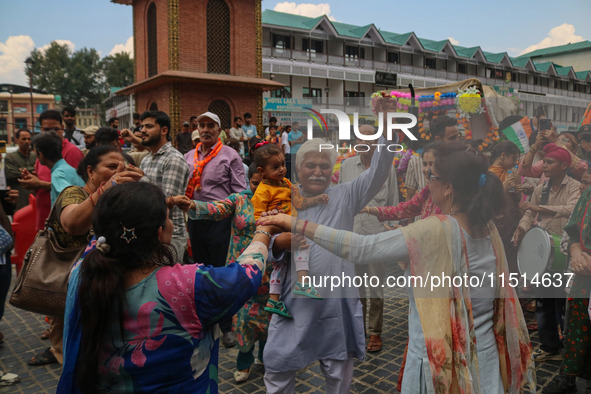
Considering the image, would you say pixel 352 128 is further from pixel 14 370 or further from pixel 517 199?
pixel 14 370

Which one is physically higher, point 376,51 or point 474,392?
point 376,51

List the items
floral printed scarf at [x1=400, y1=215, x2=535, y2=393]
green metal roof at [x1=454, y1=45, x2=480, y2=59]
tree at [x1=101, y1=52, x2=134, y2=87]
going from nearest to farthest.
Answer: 1. floral printed scarf at [x1=400, y1=215, x2=535, y2=393]
2. green metal roof at [x1=454, y1=45, x2=480, y2=59]
3. tree at [x1=101, y1=52, x2=134, y2=87]

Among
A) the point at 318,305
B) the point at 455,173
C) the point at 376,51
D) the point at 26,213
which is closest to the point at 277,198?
the point at 318,305

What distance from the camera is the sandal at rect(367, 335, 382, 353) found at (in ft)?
14.0

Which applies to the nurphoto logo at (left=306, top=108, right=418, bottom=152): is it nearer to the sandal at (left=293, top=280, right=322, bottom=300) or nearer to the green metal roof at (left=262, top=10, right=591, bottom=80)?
the sandal at (left=293, top=280, right=322, bottom=300)

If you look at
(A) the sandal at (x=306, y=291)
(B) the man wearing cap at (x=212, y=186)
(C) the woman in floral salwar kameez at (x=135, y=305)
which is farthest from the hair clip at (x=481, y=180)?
(B) the man wearing cap at (x=212, y=186)

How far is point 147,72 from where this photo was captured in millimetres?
20297

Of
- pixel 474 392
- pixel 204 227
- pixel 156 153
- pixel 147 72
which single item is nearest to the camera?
pixel 474 392

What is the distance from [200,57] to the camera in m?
18.6

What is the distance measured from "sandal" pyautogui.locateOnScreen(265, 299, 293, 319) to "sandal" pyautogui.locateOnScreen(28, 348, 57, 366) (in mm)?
2667

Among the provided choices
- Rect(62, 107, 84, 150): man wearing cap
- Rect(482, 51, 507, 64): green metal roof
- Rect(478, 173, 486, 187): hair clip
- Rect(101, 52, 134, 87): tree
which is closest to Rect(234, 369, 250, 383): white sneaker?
Rect(478, 173, 486, 187): hair clip

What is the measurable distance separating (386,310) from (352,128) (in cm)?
359

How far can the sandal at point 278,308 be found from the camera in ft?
8.79

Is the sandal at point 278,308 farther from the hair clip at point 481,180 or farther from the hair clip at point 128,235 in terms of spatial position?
the hair clip at point 481,180
